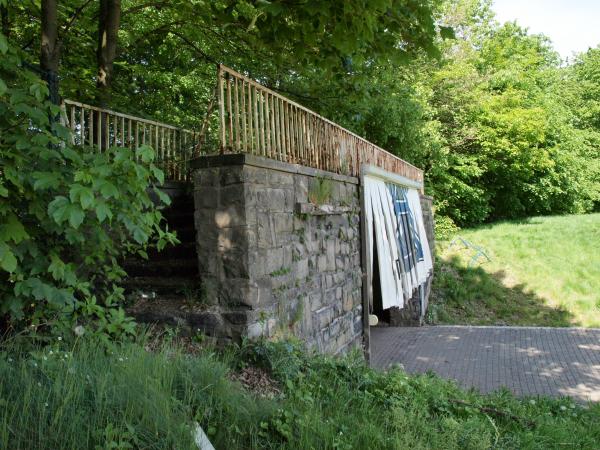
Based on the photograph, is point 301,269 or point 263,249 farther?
point 301,269

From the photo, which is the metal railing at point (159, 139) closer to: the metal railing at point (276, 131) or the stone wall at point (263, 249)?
the metal railing at point (276, 131)

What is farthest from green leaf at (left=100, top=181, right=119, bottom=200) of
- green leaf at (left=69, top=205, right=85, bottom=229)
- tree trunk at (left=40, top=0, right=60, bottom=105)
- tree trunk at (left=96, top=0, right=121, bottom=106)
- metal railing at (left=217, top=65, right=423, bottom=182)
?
tree trunk at (left=96, top=0, right=121, bottom=106)

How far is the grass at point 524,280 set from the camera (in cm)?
1334

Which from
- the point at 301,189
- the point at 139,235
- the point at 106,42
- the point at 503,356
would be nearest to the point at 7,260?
the point at 139,235

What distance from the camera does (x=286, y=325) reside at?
5.04 m

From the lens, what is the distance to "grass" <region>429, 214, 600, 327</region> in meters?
13.3

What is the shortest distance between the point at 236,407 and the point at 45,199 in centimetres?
187

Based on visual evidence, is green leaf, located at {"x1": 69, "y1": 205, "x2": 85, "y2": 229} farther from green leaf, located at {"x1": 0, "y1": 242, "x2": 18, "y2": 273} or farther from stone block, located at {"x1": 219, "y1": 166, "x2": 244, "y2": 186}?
stone block, located at {"x1": 219, "y1": 166, "x2": 244, "y2": 186}

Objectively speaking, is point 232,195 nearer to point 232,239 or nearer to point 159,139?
point 232,239

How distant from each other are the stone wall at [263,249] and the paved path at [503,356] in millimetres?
2766

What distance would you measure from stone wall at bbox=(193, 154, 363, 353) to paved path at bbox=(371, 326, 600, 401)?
277cm

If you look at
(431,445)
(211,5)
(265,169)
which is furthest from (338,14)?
(431,445)

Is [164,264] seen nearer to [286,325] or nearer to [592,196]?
[286,325]

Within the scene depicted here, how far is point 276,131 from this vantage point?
540 cm
